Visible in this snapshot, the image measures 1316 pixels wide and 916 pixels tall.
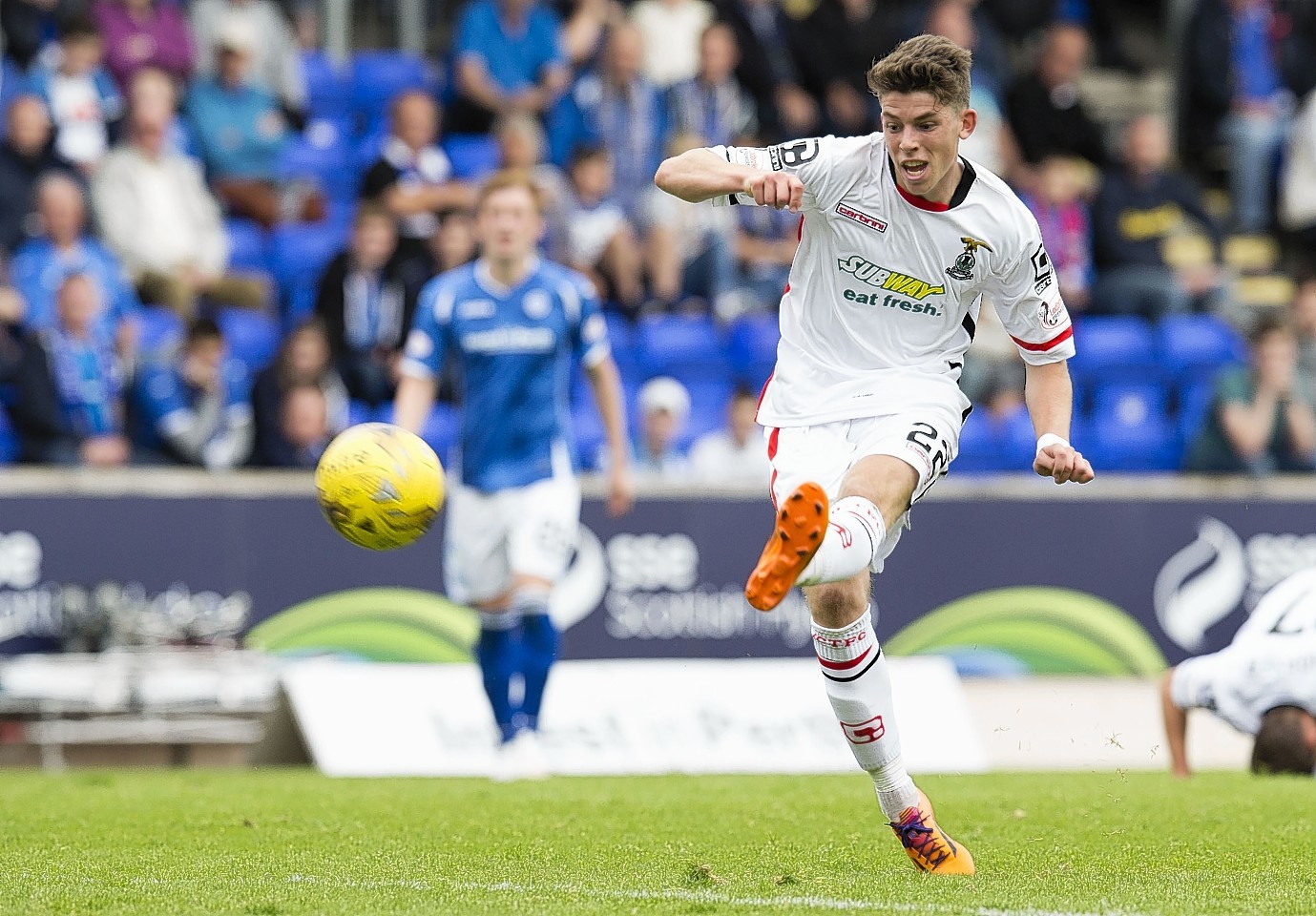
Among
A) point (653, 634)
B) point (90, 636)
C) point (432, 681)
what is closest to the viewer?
point (432, 681)

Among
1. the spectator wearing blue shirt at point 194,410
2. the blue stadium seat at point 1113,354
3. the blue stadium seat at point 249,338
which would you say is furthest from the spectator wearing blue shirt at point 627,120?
the spectator wearing blue shirt at point 194,410

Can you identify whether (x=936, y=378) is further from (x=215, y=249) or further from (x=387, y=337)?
(x=215, y=249)

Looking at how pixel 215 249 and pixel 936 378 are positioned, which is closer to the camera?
pixel 936 378

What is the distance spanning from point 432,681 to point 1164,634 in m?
5.54

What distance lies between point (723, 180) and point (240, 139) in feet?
35.8

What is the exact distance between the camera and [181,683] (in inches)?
455

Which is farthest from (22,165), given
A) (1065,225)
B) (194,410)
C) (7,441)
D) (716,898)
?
(716,898)

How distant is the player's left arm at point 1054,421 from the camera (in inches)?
236

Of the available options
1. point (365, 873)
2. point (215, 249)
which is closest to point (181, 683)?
point (215, 249)

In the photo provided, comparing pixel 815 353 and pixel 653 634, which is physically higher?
pixel 815 353

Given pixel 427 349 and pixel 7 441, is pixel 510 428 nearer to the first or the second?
pixel 427 349

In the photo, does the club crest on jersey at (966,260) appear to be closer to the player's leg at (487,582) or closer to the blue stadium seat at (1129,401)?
the player's leg at (487,582)

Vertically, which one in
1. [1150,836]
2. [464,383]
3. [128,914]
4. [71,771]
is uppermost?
[464,383]

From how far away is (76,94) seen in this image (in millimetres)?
15023
